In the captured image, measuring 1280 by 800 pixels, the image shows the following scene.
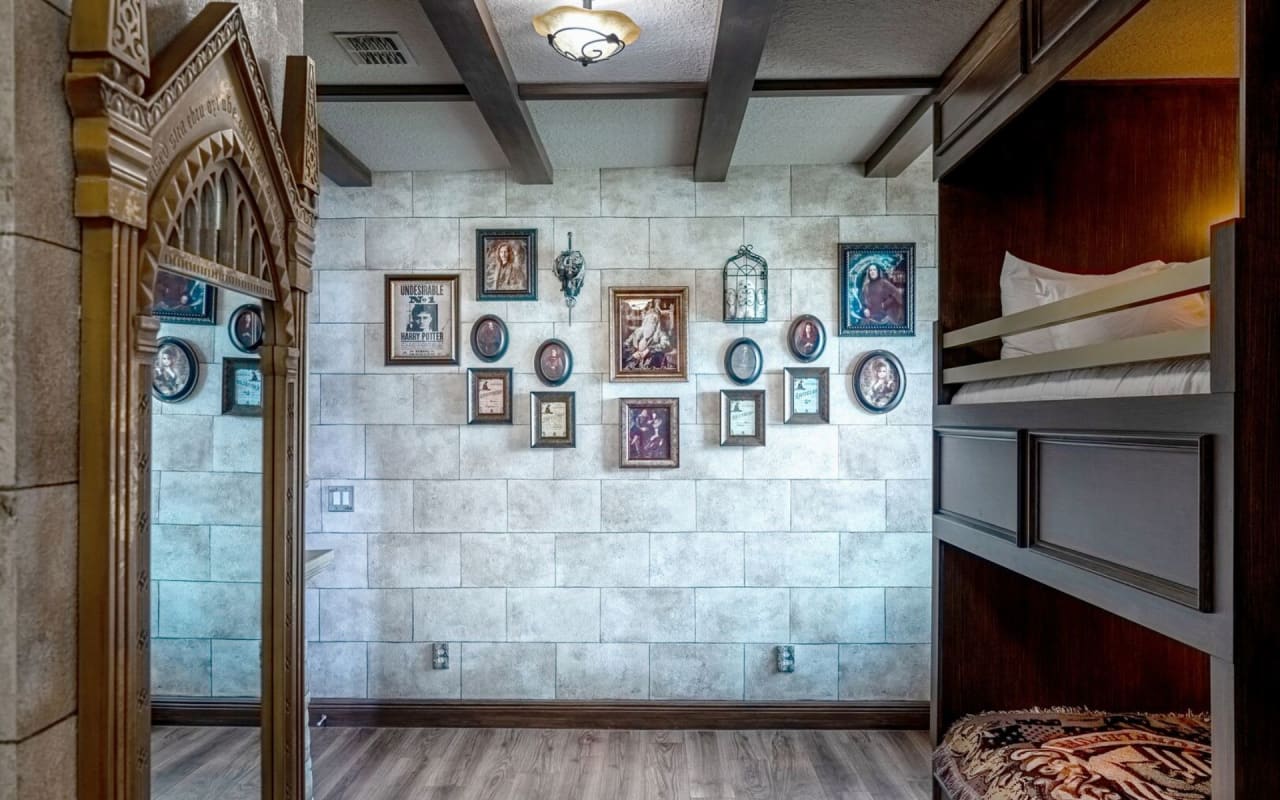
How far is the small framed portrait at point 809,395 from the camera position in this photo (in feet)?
12.5

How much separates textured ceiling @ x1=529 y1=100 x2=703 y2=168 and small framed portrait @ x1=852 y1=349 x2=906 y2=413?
4.36 feet

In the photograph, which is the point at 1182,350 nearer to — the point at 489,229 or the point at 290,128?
the point at 290,128

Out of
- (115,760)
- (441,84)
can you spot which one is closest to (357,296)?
(441,84)

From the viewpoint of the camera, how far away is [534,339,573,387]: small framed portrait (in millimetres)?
3807

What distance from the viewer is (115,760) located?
101cm

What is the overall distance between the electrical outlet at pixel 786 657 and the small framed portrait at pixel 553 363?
A: 5.58 ft

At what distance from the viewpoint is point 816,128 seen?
3324 mm

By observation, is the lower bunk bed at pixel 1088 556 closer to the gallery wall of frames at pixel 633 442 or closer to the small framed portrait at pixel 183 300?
the gallery wall of frames at pixel 633 442

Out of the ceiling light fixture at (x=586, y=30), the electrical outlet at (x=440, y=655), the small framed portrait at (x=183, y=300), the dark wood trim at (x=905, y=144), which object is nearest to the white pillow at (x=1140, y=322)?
the dark wood trim at (x=905, y=144)

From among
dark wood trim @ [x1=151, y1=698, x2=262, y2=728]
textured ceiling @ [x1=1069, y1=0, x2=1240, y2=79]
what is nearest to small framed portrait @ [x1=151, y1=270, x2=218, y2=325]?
dark wood trim @ [x1=151, y1=698, x2=262, y2=728]

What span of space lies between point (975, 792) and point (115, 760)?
1.98 meters

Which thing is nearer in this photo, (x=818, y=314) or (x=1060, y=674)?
(x=1060, y=674)

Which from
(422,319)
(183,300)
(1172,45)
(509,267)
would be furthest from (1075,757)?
(422,319)

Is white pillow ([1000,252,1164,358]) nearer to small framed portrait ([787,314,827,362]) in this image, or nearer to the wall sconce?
small framed portrait ([787,314,827,362])
